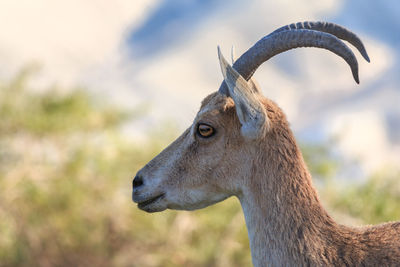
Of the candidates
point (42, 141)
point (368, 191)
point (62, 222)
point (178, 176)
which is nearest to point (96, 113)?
point (42, 141)

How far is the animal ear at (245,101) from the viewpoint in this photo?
428 centimetres

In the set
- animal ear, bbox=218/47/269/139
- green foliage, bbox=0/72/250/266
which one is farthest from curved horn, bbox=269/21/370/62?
green foliage, bbox=0/72/250/266

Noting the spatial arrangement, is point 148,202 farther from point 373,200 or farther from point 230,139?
point 373,200

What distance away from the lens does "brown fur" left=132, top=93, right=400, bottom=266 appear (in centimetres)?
414

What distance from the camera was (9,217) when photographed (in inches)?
701

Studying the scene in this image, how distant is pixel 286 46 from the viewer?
4441 millimetres

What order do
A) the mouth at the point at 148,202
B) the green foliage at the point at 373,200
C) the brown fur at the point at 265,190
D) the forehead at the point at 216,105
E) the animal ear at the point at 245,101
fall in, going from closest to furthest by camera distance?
the brown fur at the point at 265,190, the animal ear at the point at 245,101, the forehead at the point at 216,105, the mouth at the point at 148,202, the green foliage at the point at 373,200

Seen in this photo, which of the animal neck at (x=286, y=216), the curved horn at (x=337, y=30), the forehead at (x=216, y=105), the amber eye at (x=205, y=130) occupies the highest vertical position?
the curved horn at (x=337, y=30)

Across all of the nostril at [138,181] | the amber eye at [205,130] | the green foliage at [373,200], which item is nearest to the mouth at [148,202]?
the nostril at [138,181]

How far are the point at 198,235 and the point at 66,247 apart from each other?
4.71 metres

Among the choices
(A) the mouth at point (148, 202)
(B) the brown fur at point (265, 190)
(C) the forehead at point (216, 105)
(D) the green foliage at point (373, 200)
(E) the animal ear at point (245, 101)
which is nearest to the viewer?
(B) the brown fur at point (265, 190)

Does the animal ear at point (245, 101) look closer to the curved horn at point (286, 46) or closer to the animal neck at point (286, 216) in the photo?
the animal neck at point (286, 216)

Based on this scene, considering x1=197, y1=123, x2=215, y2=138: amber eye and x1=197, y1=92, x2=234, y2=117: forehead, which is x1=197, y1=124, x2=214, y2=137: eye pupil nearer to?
x1=197, y1=123, x2=215, y2=138: amber eye

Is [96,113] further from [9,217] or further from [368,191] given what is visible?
[368,191]
